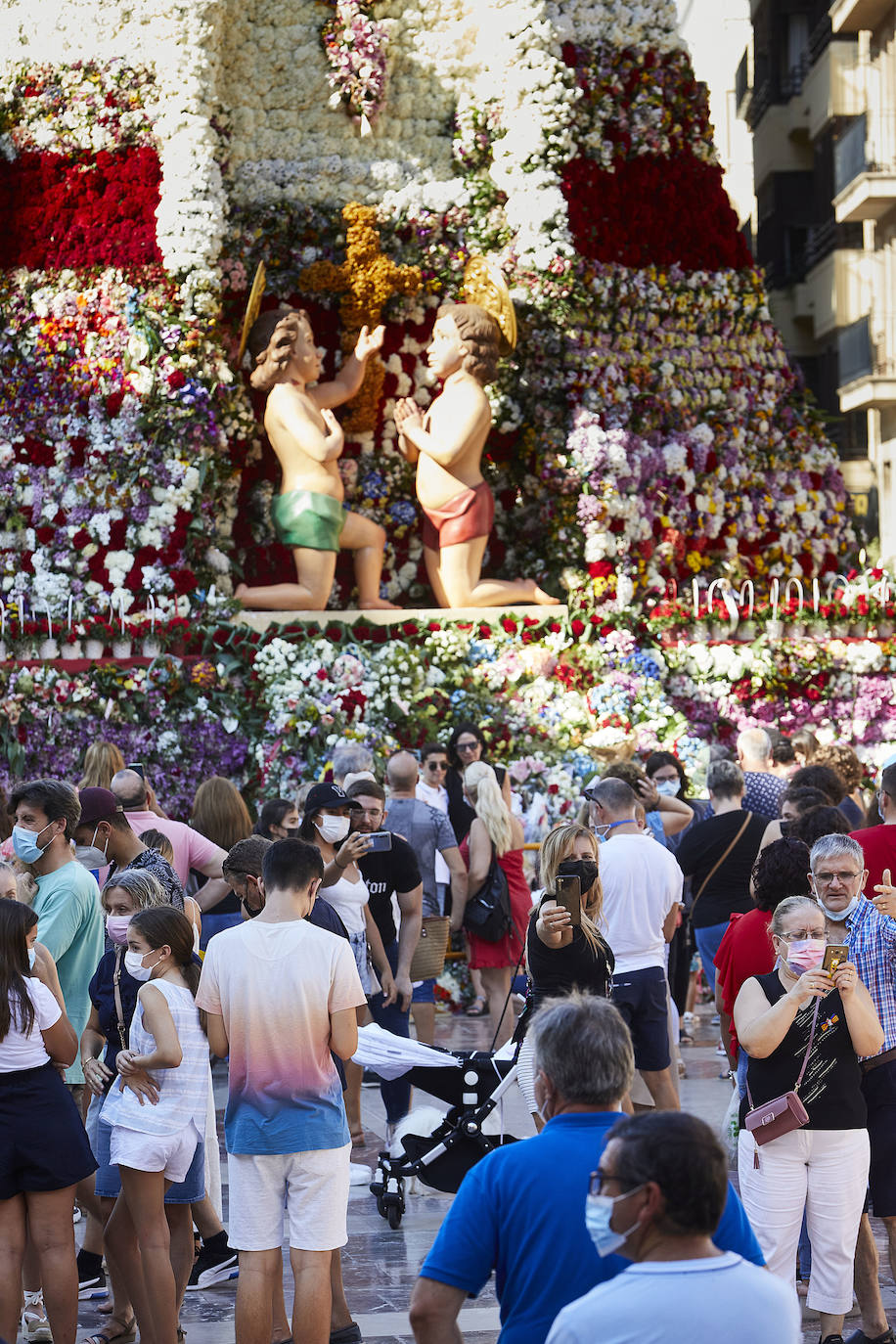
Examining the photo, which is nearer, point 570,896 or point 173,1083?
point 173,1083

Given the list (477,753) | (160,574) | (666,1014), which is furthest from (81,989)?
(160,574)

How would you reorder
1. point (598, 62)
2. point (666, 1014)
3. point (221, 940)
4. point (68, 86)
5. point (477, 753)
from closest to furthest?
1. point (221, 940)
2. point (666, 1014)
3. point (477, 753)
4. point (68, 86)
5. point (598, 62)

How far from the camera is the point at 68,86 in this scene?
14594mm

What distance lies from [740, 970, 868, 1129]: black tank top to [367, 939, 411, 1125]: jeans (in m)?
2.54

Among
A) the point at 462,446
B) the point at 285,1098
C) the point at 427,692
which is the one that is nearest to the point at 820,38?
the point at 462,446

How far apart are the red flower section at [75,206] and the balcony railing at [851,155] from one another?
1260cm

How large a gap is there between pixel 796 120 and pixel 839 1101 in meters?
23.7

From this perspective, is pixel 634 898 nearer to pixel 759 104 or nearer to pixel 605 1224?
pixel 605 1224

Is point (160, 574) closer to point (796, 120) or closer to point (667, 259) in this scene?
point (667, 259)

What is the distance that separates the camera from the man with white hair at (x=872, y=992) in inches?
219

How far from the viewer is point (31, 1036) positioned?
5160 mm

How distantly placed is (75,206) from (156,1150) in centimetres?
1116

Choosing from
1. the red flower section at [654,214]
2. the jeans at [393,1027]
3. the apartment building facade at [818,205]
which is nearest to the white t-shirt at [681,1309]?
the jeans at [393,1027]

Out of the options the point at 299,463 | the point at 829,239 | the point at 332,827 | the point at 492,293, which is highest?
the point at 829,239
